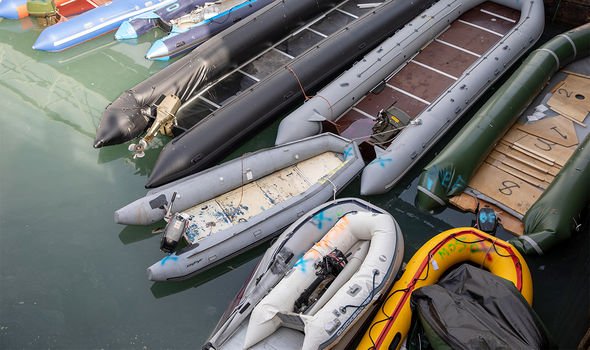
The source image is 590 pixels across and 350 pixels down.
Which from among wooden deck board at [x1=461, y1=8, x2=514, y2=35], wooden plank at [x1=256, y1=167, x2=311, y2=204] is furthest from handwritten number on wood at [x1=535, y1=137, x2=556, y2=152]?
wooden plank at [x1=256, y1=167, x2=311, y2=204]

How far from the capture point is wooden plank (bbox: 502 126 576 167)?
644 cm

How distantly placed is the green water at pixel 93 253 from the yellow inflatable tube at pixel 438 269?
764 mm

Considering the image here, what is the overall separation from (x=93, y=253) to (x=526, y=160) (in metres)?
5.30

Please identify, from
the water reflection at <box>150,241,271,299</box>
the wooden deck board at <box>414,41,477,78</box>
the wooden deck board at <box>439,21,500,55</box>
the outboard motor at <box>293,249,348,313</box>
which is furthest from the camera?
the wooden deck board at <box>439,21,500,55</box>

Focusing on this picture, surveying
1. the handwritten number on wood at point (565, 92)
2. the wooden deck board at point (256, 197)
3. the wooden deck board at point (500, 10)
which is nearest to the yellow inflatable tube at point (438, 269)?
the wooden deck board at point (256, 197)

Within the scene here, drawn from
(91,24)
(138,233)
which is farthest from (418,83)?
(91,24)

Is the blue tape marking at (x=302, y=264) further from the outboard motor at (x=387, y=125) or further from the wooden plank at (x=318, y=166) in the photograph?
the outboard motor at (x=387, y=125)

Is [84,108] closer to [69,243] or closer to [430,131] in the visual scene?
[69,243]

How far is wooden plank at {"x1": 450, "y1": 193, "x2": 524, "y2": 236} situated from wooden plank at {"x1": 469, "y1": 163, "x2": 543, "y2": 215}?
0.10m

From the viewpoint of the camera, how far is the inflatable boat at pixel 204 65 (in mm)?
6732

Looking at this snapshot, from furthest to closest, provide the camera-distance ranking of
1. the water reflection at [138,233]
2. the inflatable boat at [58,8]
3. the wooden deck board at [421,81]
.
Result: 1. the inflatable boat at [58,8]
2. the wooden deck board at [421,81]
3. the water reflection at [138,233]

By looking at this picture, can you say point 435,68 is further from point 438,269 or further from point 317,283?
point 317,283

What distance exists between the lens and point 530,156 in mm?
6516

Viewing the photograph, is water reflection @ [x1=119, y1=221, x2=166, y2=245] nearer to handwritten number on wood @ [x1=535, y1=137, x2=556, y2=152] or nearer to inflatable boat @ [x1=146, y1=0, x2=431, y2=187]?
inflatable boat @ [x1=146, y1=0, x2=431, y2=187]
